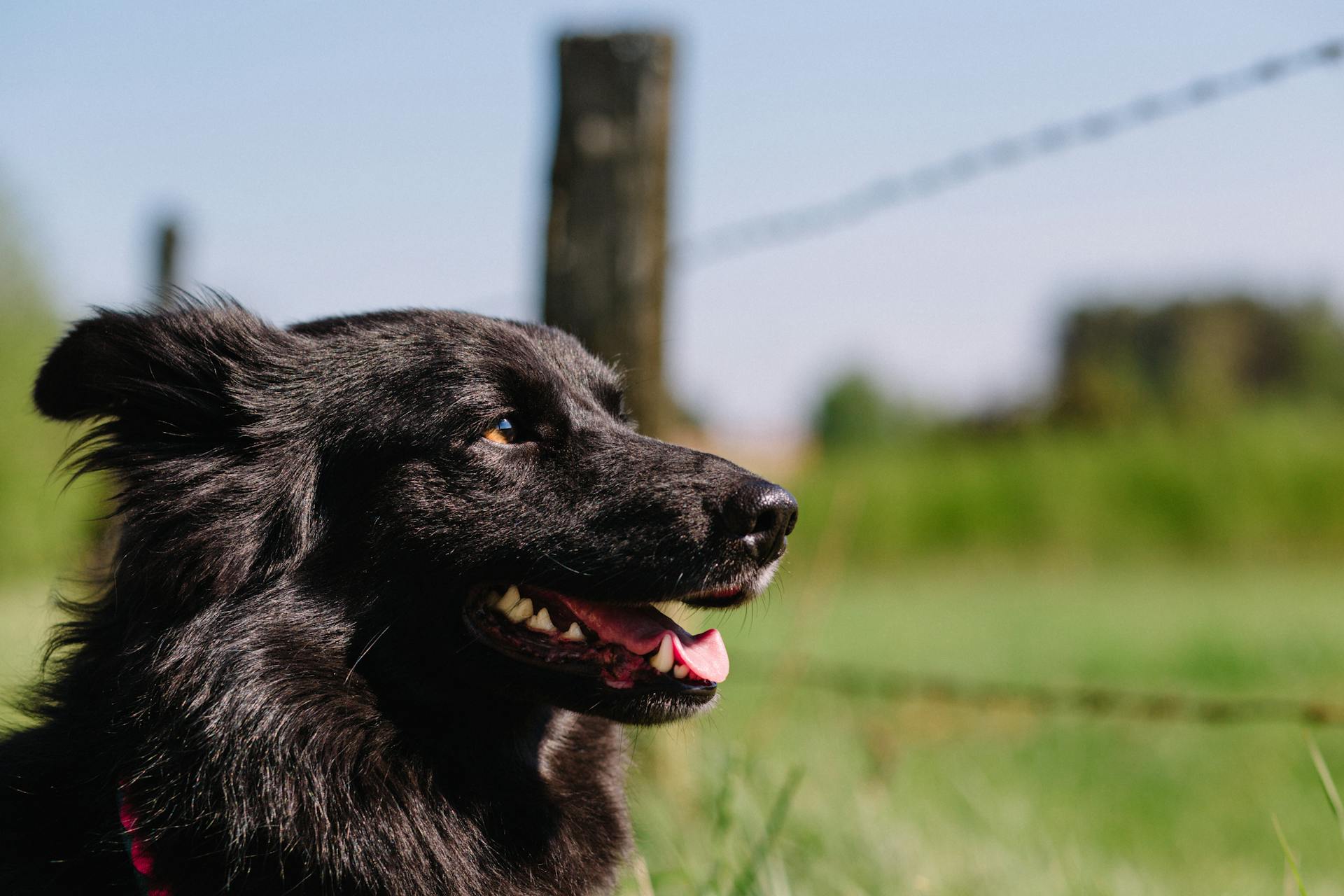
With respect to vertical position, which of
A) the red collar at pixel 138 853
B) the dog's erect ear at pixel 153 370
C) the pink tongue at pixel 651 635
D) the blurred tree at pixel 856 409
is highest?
the dog's erect ear at pixel 153 370

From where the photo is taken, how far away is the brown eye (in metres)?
2.48

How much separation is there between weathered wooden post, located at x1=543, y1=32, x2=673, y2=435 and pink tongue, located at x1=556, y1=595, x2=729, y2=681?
1537mm

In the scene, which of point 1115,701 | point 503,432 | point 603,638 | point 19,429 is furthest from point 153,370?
point 19,429

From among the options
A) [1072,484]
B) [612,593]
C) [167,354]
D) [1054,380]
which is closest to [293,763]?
[612,593]

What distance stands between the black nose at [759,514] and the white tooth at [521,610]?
0.49m

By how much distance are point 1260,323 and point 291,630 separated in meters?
64.9

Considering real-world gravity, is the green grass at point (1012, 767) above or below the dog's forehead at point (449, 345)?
below

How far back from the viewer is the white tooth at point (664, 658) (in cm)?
233

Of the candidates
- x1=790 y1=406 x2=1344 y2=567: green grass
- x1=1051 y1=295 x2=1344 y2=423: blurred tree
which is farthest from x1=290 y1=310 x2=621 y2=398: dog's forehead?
x1=1051 y1=295 x2=1344 y2=423: blurred tree

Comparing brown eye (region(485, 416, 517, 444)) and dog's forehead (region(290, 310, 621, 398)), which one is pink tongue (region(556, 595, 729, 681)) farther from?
dog's forehead (region(290, 310, 621, 398))

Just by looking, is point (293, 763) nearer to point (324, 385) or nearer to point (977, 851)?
point (324, 385)

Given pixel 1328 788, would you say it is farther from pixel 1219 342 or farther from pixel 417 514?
pixel 1219 342

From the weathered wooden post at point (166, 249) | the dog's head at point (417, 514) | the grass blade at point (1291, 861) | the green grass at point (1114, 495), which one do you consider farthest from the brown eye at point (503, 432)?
the green grass at point (1114, 495)

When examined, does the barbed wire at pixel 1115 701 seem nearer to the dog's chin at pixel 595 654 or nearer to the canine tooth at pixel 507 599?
the dog's chin at pixel 595 654
